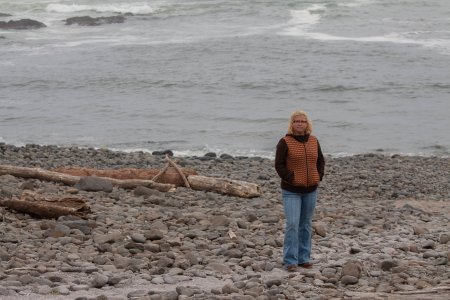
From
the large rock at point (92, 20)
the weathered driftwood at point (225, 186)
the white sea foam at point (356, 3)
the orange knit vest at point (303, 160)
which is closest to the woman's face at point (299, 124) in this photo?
the orange knit vest at point (303, 160)

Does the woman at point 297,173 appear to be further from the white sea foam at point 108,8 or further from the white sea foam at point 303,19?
the white sea foam at point 108,8

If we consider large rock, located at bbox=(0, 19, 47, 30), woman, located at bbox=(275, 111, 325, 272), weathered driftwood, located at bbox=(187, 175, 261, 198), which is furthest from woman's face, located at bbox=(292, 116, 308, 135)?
large rock, located at bbox=(0, 19, 47, 30)

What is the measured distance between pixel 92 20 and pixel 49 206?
42.9 meters

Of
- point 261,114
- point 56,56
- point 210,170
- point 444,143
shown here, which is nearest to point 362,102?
point 261,114

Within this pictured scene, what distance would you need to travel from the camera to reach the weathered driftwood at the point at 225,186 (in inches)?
563

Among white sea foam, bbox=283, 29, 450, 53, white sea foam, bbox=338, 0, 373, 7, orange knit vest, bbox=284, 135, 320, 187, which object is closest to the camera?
orange knit vest, bbox=284, 135, 320, 187

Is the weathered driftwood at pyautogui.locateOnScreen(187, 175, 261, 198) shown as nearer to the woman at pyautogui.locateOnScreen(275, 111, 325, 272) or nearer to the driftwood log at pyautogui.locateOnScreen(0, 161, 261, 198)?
the driftwood log at pyautogui.locateOnScreen(0, 161, 261, 198)

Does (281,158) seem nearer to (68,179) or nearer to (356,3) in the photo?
(68,179)

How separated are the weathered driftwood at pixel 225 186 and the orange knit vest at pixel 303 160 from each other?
480 centimetres

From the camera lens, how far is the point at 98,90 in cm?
3238

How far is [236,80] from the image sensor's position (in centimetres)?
3338

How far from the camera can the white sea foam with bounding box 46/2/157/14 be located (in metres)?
58.6

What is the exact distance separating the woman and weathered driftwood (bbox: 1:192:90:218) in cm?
317

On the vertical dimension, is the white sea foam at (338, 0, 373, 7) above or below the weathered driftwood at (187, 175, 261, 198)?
above
